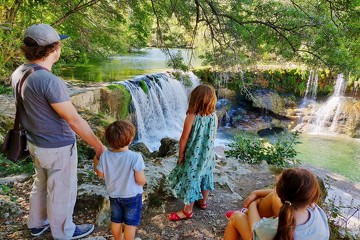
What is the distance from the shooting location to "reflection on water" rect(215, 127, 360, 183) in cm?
1000

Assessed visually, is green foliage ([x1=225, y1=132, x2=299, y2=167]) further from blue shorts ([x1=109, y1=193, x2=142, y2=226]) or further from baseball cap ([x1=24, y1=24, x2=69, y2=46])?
baseball cap ([x1=24, y1=24, x2=69, y2=46])

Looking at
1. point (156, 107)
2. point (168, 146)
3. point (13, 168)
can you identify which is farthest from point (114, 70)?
point (13, 168)

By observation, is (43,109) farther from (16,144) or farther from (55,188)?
(55,188)

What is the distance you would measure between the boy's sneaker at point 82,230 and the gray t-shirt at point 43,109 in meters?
0.74

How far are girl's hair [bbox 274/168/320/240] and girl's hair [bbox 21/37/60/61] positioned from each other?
1.60 metres

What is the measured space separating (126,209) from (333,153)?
35.5ft

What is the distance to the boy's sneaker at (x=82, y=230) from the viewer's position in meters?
2.32

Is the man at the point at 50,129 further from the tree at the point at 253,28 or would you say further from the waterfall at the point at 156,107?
the waterfall at the point at 156,107

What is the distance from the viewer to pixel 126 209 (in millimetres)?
2113

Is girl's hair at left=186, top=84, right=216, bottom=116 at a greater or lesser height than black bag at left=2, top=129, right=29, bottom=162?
greater

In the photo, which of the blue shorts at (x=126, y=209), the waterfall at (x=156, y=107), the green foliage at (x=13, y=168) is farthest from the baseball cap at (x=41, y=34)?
the waterfall at (x=156, y=107)

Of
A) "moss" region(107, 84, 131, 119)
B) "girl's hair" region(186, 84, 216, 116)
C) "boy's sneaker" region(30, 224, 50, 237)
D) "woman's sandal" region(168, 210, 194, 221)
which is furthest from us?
"moss" region(107, 84, 131, 119)

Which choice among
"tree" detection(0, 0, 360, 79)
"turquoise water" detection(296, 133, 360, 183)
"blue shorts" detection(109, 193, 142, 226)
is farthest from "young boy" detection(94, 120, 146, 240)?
"turquoise water" detection(296, 133, 360, 183)

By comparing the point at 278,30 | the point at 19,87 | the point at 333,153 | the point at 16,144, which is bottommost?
the point at 333,153
